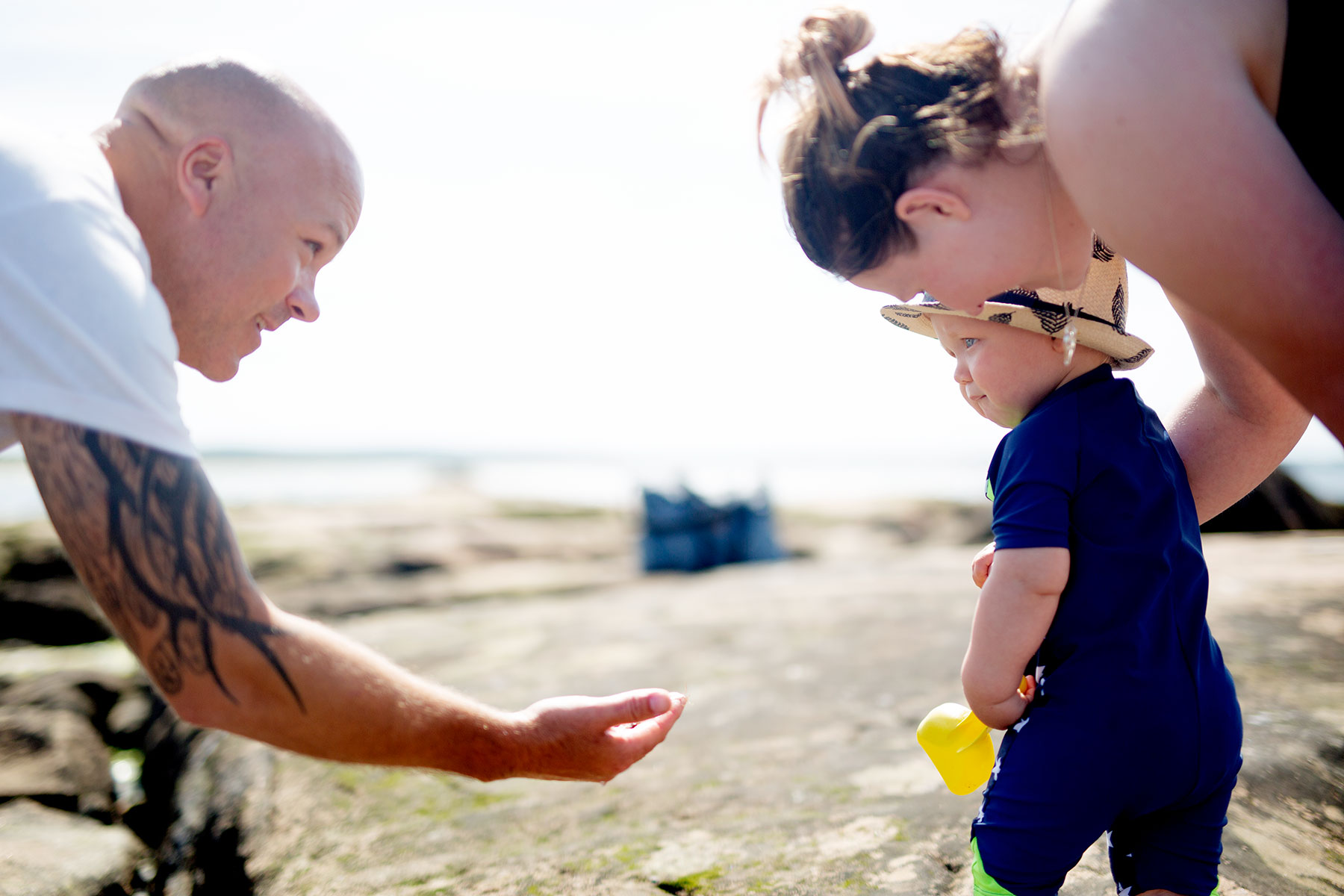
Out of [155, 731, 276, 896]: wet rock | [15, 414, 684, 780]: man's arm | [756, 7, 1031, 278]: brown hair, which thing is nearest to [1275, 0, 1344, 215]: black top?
[756, 7, 1031, 278]: brown hair

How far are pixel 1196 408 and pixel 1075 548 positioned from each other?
46 centimetres

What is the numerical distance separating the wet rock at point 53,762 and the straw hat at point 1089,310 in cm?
262

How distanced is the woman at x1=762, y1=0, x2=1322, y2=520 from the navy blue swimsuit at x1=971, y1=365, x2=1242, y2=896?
0.28m

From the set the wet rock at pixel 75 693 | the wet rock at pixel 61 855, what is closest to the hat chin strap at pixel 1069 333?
the wet rock at pixel 61 855

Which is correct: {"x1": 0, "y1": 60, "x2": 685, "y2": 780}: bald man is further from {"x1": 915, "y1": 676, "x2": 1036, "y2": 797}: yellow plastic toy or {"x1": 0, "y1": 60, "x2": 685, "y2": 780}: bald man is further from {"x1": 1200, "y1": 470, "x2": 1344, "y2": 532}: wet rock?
{"x1": 1200, "y1": 470, "x2": 1344, "y2": 532}: wet rock

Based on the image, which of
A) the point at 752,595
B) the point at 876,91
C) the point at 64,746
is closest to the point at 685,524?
the point at 752,595

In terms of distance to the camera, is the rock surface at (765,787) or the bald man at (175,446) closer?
the bald man at (175,446)

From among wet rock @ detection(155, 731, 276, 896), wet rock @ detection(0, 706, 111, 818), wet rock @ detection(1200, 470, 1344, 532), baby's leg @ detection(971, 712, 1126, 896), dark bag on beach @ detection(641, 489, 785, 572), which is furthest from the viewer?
wet rock @ detection(1200, 470, 1344, 532)

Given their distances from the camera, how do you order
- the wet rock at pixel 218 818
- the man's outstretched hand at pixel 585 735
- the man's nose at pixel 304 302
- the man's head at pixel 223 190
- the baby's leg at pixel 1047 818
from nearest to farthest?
the baby's leg at pixel 1047 818, the man's outstretched hand at pixel 585 735, the man's head at pixel 223 190, the man's nose at pixel 304 302, the wet rock at pixel 218 818

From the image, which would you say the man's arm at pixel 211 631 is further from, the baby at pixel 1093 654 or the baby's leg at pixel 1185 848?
the baby's leg at pixel 1185 848

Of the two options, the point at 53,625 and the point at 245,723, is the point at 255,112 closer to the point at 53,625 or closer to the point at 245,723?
the point at 245,723

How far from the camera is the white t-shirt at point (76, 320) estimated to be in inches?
44.1

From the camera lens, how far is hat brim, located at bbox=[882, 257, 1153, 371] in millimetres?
1409

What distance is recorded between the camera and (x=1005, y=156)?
1.33m
